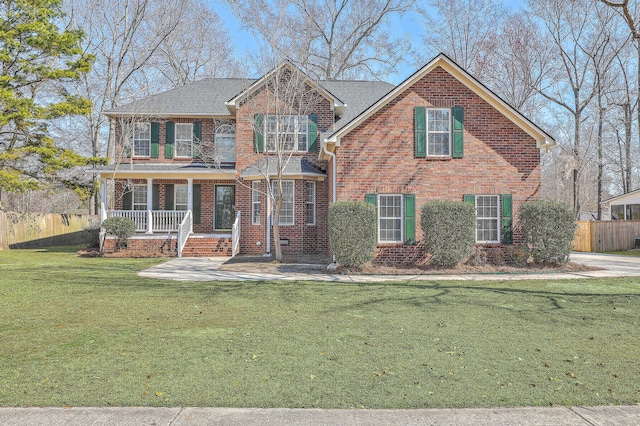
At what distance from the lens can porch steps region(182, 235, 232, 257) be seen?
56.0 ft

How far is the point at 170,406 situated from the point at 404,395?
6.56ft

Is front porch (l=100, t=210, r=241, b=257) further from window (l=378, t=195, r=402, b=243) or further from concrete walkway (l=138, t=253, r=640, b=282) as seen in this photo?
window (l=378, t=195, r=402, b=243)

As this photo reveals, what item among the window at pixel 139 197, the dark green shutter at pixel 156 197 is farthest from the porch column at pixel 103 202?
the dark green shutter at pixel 156 197

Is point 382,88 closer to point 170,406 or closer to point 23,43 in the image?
point 23,43

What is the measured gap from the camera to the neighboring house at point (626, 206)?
2652 cm

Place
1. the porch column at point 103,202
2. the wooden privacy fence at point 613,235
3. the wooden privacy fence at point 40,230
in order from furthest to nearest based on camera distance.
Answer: the wooden privacy fence at point 613,235 → the wooden privacy fence at point 40,230 → the porch column at point 103,202

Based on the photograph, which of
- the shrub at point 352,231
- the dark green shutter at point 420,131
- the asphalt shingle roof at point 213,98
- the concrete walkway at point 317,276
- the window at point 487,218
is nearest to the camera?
the concrete walkway at point 317,276

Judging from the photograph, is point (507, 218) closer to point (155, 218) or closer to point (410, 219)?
point (410, 219)

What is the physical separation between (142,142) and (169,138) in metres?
1.30

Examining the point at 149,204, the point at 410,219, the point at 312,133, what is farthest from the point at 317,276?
the point at 149,204

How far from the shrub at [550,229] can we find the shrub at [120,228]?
1426 centimetres

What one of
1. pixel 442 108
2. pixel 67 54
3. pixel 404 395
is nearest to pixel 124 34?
pixel 67 54

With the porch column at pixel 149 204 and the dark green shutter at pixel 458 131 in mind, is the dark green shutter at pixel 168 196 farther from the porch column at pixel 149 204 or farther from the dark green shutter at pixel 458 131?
the dark green shutter at pixel 458 131

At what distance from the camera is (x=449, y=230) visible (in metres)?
12.5
